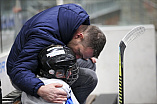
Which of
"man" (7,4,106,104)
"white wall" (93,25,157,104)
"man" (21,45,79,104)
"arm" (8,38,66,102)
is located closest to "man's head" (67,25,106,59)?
"man" (7,4,106,104)

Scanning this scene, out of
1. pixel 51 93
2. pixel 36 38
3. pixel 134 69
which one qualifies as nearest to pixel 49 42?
pixel 36 38

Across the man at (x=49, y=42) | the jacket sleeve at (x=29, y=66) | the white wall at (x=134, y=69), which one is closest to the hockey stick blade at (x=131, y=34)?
the man at (x=49, y=42)

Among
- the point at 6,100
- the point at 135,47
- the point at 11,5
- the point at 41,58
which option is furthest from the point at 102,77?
the point at 11,5

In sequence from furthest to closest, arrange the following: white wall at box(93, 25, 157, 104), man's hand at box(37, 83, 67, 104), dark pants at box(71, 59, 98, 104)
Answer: white wall at box(93, 25, 157, 104) → dark pants at box(71, 59, 98, 104) → man's hand at box(37, 83, 67, 104)

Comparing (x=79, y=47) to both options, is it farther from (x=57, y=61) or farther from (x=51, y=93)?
(x=51, y=93)

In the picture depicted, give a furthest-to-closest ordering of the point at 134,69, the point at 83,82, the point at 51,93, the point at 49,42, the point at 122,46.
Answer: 1. the point at 134,69
2. the point at 83,82
3. the point at 122,46
4. the point at 49,42
5. the point at 51,93

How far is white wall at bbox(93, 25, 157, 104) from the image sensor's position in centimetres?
368

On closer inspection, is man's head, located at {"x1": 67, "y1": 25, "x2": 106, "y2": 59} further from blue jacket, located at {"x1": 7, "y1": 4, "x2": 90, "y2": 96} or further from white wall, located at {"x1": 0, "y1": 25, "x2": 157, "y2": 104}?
white wall, located at {"x1": 0, "y1": 25, "x2": 157, "y2": 104}

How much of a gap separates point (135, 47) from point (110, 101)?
38.6 inches

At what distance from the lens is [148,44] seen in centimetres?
372

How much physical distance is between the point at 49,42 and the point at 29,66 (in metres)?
0.18

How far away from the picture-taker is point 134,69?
146 inches

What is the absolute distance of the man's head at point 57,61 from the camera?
1999mm

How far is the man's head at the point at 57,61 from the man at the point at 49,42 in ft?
0.15
